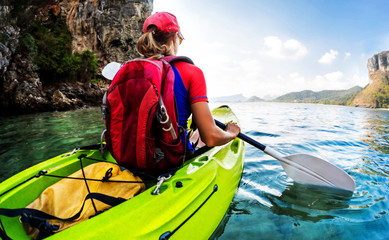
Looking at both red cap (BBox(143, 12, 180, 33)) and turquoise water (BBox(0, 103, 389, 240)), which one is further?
turquoise water (BBox(0, 103, 389, 240))

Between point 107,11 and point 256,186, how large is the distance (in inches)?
1382

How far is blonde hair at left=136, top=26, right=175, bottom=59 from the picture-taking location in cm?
157

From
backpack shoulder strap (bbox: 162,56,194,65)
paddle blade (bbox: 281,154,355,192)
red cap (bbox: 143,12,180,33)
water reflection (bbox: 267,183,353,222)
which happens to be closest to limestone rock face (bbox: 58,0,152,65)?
red cap (bbox: 143,12,180,33)

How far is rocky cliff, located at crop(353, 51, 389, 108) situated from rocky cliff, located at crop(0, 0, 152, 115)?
323 feet

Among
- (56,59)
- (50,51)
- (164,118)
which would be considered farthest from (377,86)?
(164,118)

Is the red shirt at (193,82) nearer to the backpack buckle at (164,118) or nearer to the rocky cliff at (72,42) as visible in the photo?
the backpack buckle at (164,118)

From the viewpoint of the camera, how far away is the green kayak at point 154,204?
1056mm

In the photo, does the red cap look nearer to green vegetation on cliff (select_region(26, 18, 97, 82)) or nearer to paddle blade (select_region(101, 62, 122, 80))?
paddle blade (select_region(101, 62, 122, 80))

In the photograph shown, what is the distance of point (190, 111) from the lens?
65.4 inches

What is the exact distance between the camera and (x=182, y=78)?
1.49 meters

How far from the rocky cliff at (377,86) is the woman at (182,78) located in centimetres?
10777

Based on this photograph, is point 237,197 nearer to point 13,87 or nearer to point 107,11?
point 13,87

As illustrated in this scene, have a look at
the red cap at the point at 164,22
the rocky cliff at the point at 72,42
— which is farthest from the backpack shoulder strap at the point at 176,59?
the rocky cliff at the point at 72,42

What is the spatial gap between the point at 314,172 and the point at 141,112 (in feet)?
9.04
